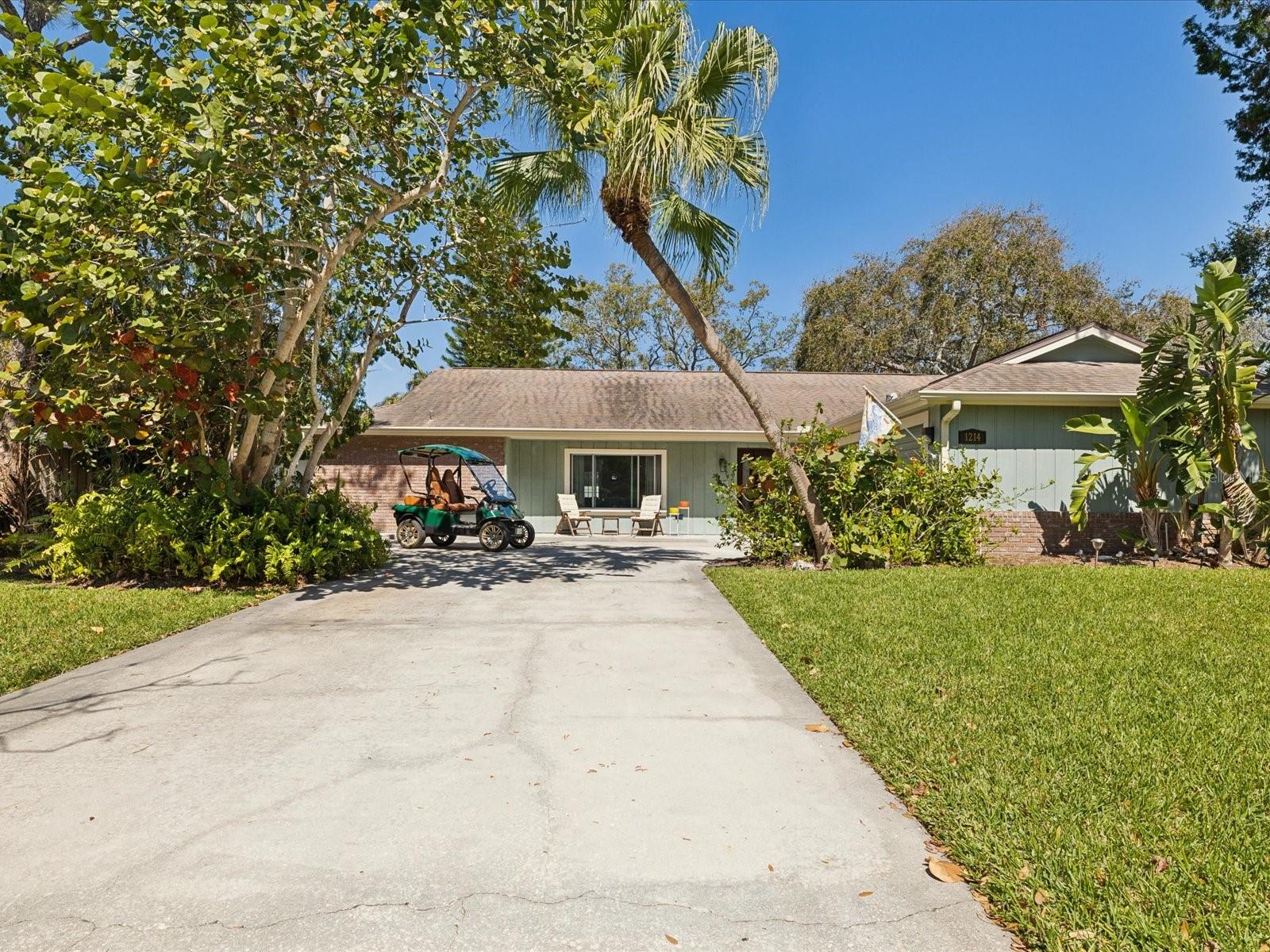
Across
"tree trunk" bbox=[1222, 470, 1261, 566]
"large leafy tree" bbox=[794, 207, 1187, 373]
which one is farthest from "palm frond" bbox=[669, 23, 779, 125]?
"large leafy tree" bbox=[794, 207, 1187, 373]

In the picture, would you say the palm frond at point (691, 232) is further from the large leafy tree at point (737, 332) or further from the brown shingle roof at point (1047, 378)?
the large leafy tree at point (737, 332)

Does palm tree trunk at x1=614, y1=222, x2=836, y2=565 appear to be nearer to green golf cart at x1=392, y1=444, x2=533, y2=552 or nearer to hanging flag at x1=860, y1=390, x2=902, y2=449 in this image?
hanging flag at x1=860, y1=390, x2=902, y2=449

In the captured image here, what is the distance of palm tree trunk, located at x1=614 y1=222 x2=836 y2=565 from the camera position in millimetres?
9953

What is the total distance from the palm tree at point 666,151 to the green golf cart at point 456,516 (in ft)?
15.7

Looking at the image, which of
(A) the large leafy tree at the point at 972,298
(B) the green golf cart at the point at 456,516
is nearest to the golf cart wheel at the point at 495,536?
(B) the green golf cart at the point at 456,516

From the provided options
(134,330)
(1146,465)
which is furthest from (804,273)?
(134,330)

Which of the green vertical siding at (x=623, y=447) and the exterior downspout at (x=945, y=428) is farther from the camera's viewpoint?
the green vertical siding at (x=623, y=447)

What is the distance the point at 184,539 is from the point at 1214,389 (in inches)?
518

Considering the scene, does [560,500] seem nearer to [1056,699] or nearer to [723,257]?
[723,257]

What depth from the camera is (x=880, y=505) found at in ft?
33.7

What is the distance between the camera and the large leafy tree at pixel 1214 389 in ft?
31.6

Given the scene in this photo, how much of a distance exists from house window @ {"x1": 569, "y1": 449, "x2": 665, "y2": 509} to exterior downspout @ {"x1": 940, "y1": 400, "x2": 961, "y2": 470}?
8.19 meters

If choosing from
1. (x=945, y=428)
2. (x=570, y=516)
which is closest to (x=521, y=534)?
(x=570, y=516)

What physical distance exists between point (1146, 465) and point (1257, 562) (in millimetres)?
1873
